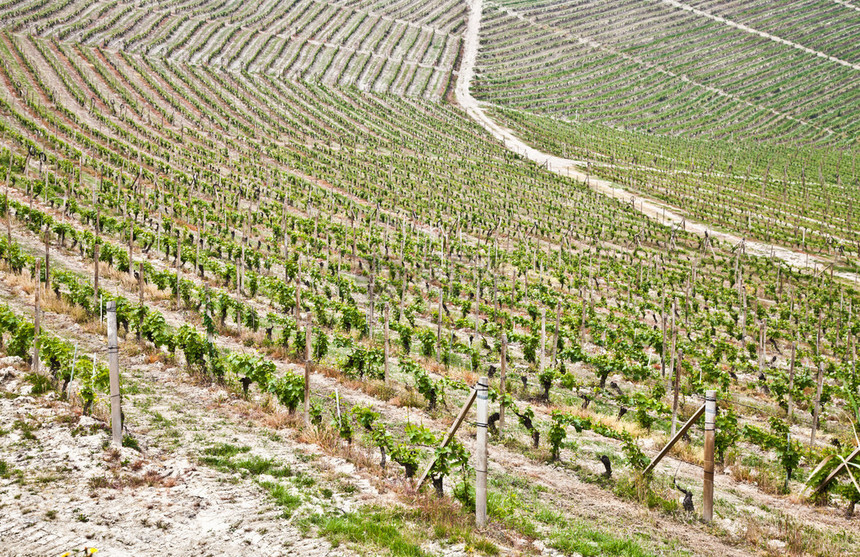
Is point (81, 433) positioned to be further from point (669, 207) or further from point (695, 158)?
point (695, 158)

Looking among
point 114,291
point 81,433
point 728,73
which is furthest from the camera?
point 728,73

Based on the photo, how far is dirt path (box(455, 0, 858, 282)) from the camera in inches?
1588

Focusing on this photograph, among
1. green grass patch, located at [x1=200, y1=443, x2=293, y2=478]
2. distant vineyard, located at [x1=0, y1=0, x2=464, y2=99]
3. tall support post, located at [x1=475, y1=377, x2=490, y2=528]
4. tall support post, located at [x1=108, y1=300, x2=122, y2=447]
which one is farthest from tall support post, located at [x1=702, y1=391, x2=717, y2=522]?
distant vineyard, located at [x1=0, y1=0, x2=464, y2=99]

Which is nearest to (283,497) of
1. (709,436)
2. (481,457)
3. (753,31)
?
(481,457)

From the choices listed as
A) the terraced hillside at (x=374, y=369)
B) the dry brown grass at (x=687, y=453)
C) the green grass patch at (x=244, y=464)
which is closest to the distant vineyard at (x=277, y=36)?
the terraced hillside at (x=374, y=369)

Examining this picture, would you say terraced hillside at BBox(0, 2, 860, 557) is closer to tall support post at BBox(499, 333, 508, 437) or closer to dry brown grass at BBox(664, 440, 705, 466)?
dry brown grass at BBox(664, 440, 705, 466)

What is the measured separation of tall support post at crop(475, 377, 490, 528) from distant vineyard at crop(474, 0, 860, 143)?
85858mm

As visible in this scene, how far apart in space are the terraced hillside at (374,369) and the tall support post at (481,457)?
208 mm

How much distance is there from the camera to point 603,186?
56.5 metres

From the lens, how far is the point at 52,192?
1113 inches

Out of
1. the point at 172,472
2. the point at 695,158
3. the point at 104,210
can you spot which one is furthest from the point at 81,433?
the point at 695,158

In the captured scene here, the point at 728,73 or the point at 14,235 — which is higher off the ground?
the point at 728,73

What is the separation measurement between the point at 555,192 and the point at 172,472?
45904mm

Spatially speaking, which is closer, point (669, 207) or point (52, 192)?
point (52, 192)
